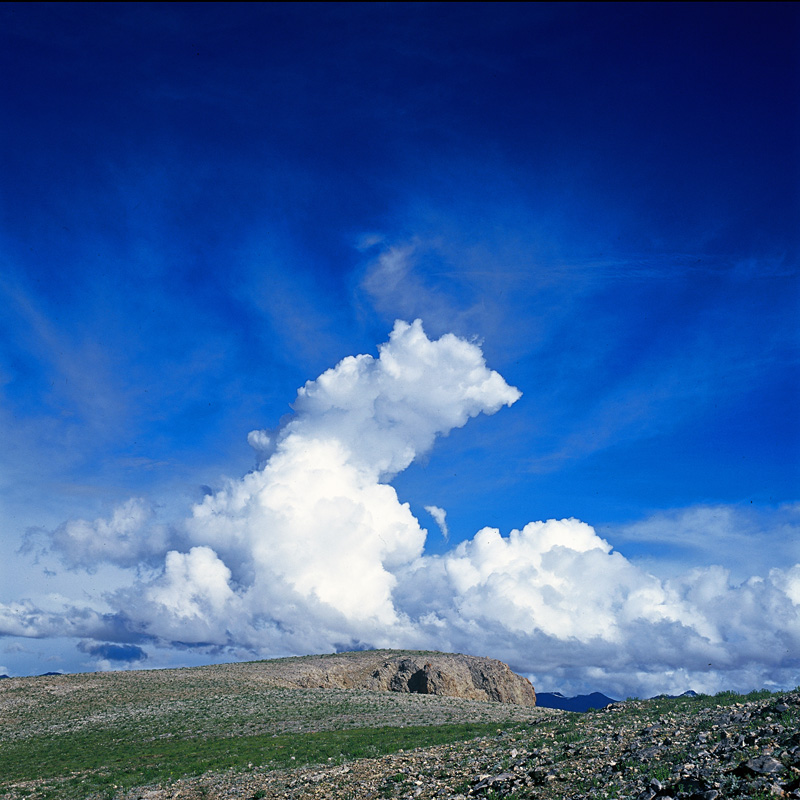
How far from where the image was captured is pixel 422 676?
9488 centimetres

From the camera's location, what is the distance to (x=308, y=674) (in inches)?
3612

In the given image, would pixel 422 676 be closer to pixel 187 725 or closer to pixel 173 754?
pixel 187 725

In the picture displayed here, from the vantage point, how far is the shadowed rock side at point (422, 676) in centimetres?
9344

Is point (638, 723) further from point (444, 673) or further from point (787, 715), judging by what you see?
point (444, 673)

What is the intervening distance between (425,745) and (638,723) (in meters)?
11.9

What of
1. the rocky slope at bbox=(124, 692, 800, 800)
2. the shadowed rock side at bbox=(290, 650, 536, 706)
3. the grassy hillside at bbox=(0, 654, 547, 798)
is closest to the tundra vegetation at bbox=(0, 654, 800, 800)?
the rocky slope at bbox=(124, 692, 800, 800)

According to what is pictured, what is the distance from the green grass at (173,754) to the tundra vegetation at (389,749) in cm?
17

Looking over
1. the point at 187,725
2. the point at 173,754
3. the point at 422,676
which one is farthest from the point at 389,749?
the point at 422,676

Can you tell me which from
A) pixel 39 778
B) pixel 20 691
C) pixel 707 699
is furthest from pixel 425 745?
pixel 20 691

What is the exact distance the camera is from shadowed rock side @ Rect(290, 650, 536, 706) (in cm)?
9344

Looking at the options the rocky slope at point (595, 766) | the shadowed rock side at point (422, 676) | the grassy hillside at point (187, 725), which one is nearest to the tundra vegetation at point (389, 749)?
the rocky slope at point (595, 766)

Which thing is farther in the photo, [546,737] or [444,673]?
[444,673]

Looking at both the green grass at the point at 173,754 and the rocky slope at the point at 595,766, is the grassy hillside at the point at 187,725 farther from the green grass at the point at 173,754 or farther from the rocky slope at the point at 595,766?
the rocky slope at the point at 595,766

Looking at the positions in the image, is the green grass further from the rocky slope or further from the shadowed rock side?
the shadowed rock side
